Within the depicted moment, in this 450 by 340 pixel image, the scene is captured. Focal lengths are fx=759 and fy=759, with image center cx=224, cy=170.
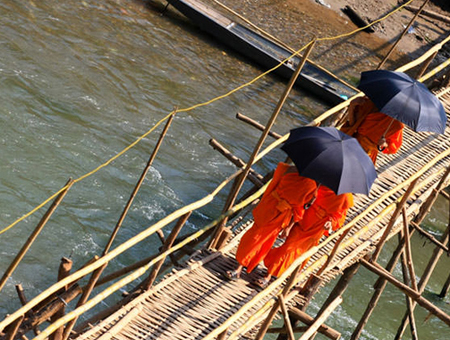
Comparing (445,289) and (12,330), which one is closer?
(12,330)

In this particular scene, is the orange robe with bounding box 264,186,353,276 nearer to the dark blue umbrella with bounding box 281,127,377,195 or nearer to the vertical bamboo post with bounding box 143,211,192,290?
the dark blue umbrella with bounding box 281,127,377,195

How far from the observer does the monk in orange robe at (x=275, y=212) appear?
18.1 feet

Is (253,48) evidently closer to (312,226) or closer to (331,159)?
(312,226)

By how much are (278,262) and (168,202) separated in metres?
3.93

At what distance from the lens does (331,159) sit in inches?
209

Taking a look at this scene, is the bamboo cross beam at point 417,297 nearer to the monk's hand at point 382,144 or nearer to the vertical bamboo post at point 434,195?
the monk's hand at point 382,144

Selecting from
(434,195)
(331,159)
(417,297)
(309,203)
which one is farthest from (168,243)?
(434,195)

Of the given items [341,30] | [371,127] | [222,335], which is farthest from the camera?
[341,30]

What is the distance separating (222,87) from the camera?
1280 cm

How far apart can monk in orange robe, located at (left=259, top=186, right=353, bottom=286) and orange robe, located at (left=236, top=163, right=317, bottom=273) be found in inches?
4.7

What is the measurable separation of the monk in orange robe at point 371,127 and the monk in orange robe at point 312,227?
43.3 inches

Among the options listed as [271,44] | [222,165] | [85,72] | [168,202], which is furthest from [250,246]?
[271,44]

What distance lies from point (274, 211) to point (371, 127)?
1.51 m

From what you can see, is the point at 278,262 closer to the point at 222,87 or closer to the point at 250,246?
the point at 250,246
